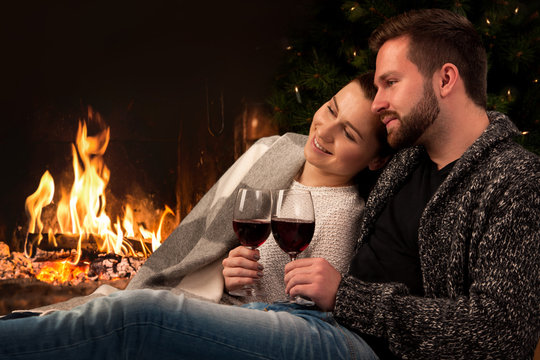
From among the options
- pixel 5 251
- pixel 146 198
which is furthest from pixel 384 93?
pixel 5 251

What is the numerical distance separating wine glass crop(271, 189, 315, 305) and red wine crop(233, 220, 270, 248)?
0.11 feet

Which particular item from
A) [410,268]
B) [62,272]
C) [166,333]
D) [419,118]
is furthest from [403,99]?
[62,272]

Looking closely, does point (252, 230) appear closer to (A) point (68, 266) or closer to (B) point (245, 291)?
(B) point (245, 291)

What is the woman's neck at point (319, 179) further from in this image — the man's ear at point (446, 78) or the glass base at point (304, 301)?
the glass base at point (304, 301)

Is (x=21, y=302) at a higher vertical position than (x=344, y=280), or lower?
lower

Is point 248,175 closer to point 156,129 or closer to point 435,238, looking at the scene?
point 435,238

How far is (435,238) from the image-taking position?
1152 millimetres

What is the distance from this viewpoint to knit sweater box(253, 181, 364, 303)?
143cm

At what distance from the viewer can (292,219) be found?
113 centimetres

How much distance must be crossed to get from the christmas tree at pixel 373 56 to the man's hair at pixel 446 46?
1.83ft

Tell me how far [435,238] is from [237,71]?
158 centimetres

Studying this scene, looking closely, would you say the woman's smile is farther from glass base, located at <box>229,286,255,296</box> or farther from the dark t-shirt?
glass base, located at <box>229,286,255,296</box>

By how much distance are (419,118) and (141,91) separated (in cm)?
155

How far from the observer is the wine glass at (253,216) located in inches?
46.5
